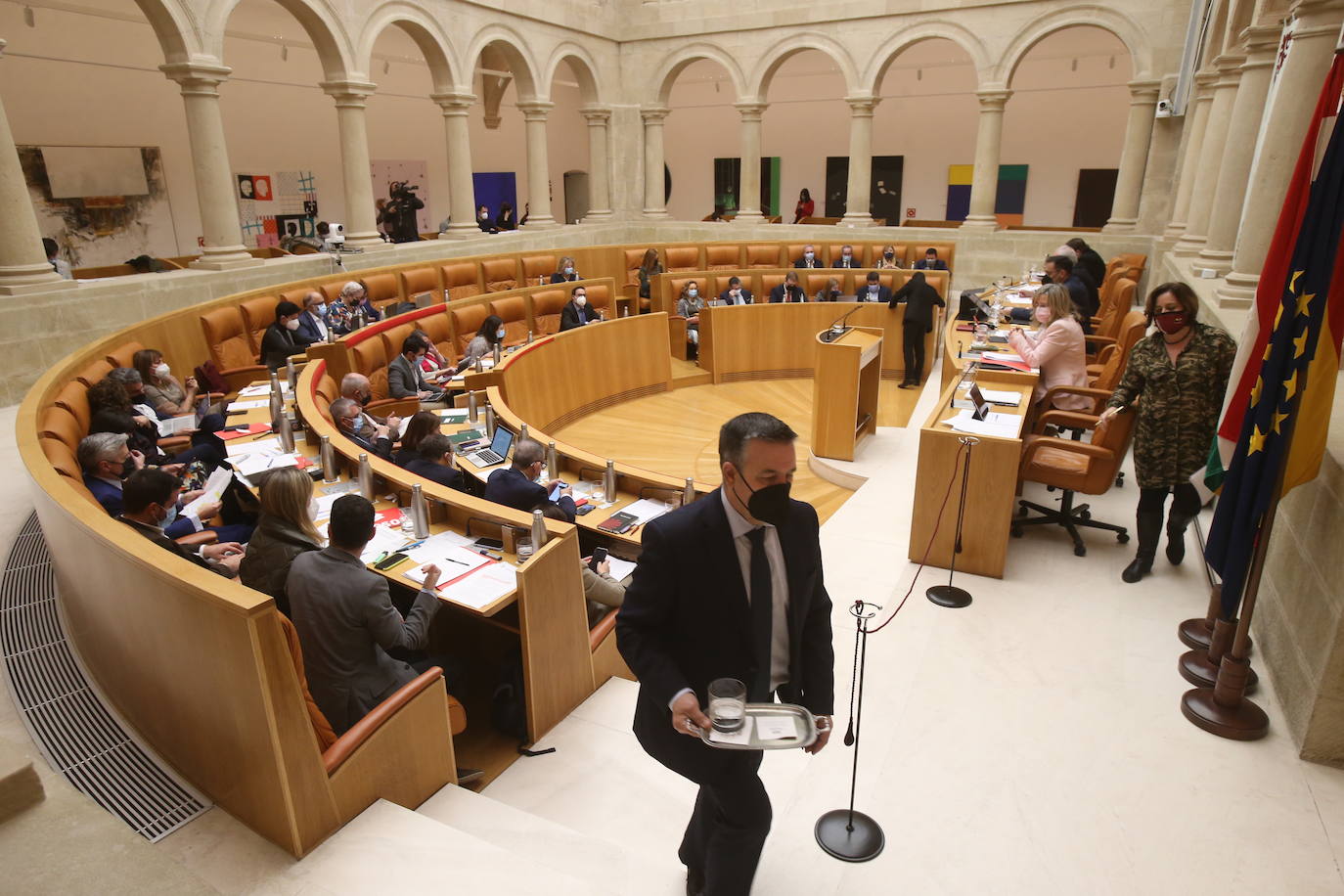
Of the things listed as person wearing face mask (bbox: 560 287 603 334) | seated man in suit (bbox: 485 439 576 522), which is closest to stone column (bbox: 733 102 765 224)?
person wearing face mask (bbox: 560 287 603 334)

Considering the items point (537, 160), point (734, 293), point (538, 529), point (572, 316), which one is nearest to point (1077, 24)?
point (734, 293)

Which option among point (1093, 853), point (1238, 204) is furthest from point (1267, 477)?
point (1238, 204)

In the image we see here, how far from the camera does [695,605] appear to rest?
6.63 ft

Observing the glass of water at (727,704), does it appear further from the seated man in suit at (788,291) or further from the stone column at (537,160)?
the stone column at (537,160)

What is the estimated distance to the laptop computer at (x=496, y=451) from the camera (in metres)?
5.14

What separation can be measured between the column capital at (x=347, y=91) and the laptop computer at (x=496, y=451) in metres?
8.58

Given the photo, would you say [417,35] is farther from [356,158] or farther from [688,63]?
[688,63]

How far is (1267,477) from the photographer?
2.93 m

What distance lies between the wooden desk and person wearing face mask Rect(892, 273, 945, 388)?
553 cm

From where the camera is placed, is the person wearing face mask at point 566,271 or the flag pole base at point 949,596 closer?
the flag pole base at point 949,596

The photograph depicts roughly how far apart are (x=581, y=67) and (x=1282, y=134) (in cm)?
1327

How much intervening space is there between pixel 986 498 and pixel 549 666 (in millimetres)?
2520

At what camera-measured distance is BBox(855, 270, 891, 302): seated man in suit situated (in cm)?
1105

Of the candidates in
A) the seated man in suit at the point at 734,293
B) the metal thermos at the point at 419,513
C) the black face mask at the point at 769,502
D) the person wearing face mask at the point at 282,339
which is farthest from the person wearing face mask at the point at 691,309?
the black face mask at the point at 769,502
